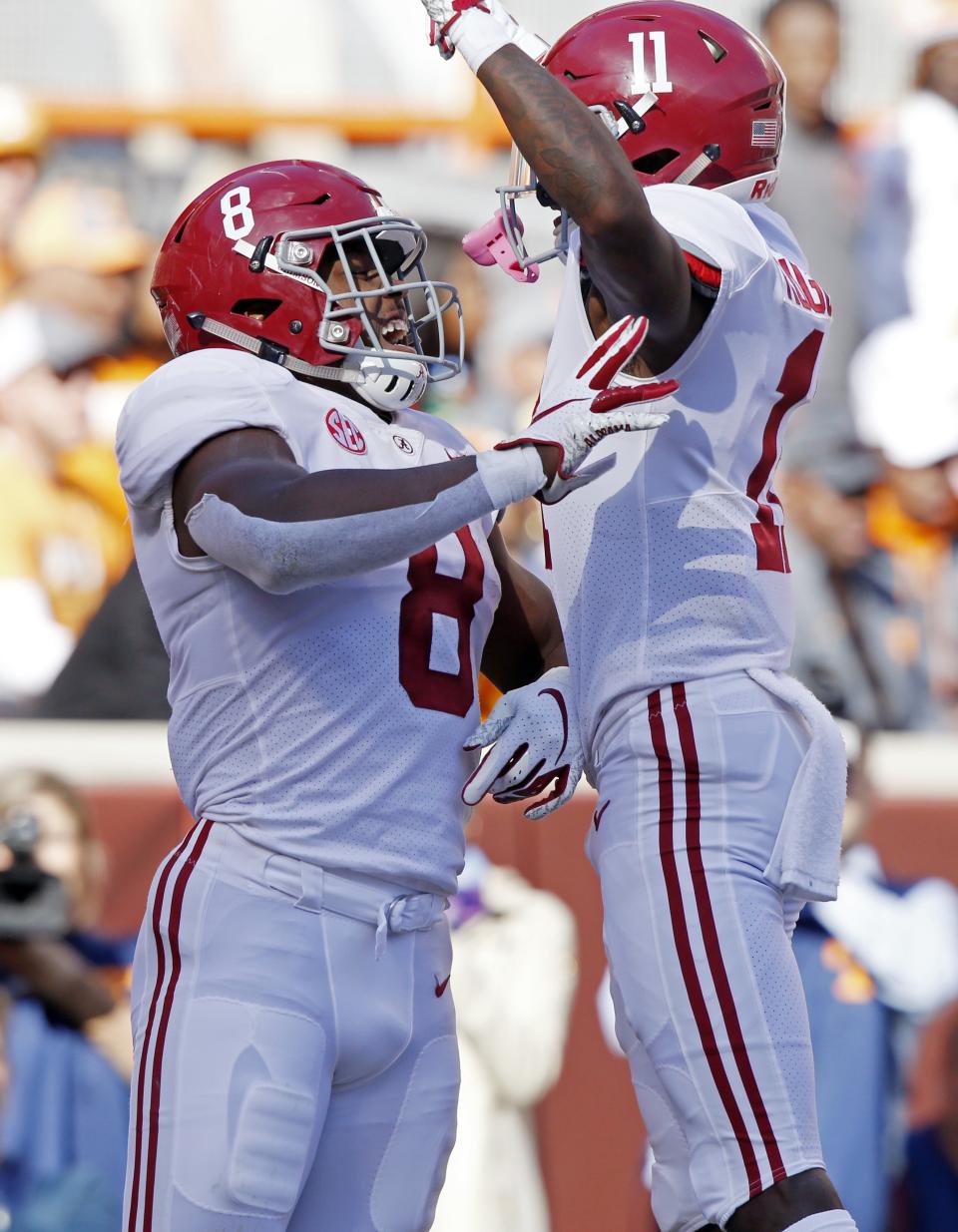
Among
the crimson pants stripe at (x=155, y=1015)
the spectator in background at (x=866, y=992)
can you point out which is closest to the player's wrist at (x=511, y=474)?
the crimson pants stripe at (x=155, y=1015)

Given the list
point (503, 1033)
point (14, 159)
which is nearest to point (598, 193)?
point (503, 1033)

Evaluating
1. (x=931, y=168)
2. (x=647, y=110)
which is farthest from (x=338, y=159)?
(x=647, y=110)

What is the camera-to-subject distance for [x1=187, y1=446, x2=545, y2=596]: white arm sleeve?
1993 mm

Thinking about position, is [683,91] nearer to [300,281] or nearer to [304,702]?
[300,281]

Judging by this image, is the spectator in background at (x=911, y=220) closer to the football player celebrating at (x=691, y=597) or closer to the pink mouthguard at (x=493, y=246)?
the pink mouthguard at (x=493, y=246)

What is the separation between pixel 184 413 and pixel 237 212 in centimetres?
36

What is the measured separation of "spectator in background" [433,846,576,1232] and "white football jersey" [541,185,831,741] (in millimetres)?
2116

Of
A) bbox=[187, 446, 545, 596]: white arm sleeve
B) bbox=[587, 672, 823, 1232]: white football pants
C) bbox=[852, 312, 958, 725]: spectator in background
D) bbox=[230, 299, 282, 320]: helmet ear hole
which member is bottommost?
bbox=[852, 312, 958, 725]: spectator in background

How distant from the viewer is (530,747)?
2.30 m

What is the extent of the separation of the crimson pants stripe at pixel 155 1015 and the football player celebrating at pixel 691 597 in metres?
0.36

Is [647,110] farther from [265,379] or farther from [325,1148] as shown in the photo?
[325,1148]

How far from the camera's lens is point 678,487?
2393 millimetres

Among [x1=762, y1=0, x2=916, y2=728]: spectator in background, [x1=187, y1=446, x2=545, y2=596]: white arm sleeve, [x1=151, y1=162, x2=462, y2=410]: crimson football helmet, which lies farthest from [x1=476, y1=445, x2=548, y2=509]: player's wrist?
[x1=762, y1=0, x2=916, y2=728]: spectator in background

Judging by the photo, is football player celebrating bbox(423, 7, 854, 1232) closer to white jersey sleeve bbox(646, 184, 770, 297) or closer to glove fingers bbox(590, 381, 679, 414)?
white jersey sleeve bbox(646, 184, 770, 297)
